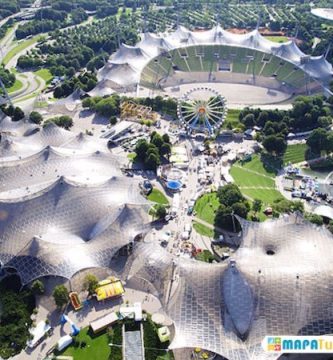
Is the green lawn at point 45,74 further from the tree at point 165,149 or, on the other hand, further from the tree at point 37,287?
the tree at point 37,287

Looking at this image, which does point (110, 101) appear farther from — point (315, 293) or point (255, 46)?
point (315, 293)

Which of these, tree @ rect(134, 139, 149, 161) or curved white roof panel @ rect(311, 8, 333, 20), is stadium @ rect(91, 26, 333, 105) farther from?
tree @ rect(134, 139, 149, 161)

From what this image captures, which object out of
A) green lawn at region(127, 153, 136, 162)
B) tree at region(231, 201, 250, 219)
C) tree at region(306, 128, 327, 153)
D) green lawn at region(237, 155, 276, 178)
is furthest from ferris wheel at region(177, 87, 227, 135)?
tree at region(231, 201, 250, 219)

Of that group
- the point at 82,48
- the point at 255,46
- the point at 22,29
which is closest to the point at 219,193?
the point at 255,46

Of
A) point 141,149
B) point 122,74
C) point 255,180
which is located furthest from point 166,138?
point 122,74

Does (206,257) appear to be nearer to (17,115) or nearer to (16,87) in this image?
(17,115)

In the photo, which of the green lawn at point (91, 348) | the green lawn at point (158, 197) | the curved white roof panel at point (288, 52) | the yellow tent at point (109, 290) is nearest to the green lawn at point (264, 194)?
the green lawn at point (158, 197)
